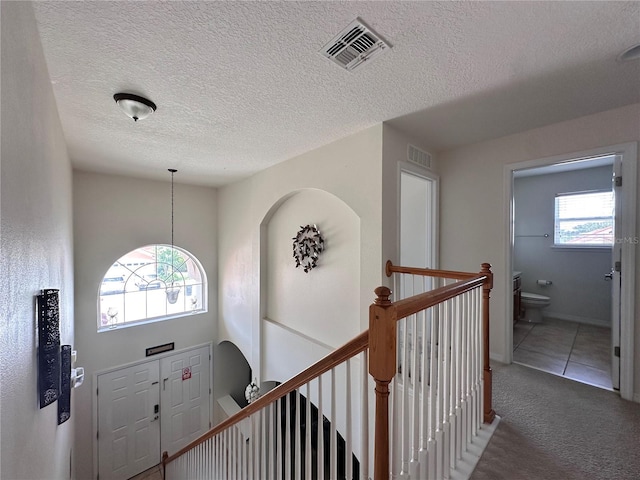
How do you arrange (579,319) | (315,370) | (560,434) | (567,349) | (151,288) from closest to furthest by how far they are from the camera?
(315,370) → (560,434) → (567,349) → (579,319) → (151,288)

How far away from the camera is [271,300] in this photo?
160 inches

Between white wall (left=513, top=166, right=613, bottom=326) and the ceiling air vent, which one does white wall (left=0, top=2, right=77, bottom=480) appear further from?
white wall (left=513, top=166, right=613, bottom=326)

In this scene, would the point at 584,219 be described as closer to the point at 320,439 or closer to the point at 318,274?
the point at 318,274

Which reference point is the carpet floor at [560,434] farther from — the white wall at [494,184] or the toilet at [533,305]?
the toilet at [533,305]

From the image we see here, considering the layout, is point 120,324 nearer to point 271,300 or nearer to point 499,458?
point 271,300

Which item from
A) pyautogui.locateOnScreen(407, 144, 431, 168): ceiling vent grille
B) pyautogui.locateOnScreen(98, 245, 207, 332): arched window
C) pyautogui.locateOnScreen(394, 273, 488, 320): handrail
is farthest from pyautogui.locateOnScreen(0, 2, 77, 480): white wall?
pyautogui.locateOnScreen(98, 245, 207, 332): arched window

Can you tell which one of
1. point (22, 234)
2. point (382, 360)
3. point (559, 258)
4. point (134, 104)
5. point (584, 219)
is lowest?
point (382, 360)

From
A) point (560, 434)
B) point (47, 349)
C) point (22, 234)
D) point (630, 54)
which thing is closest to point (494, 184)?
point (630, 54)

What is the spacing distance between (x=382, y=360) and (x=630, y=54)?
2.16 meters

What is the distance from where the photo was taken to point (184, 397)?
4949 millimetres

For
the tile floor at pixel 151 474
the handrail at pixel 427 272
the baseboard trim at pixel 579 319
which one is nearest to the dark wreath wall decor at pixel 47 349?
the handrail at pixel 427 272

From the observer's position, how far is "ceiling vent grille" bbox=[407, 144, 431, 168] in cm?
268

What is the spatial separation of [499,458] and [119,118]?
11.9 feet

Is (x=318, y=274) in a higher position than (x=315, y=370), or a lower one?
higher
